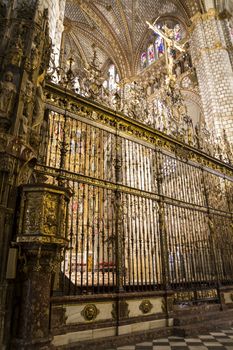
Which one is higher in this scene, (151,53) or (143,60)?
(151,53)

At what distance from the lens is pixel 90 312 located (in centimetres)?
A: 432

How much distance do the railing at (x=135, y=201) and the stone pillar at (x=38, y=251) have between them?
75 centimetres

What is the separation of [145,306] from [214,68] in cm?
1111

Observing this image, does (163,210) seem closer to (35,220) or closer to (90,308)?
(90,308)

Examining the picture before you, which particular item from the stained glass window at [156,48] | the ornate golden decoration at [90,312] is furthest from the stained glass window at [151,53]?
the ornate golden decoration at [90,312]

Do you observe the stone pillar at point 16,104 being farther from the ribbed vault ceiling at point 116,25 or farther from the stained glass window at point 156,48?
the stained glass window at point 156,48

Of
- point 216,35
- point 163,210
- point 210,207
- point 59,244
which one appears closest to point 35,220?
point 59,244

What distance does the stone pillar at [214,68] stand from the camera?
11.4 m

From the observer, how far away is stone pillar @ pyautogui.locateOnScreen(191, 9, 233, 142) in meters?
11.4

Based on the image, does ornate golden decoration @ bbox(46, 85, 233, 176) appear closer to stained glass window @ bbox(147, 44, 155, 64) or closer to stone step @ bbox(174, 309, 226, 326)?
stone step @ bbox(174, 309, 226, 326)

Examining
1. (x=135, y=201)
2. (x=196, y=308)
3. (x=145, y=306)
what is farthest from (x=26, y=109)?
(x=196, y=308)

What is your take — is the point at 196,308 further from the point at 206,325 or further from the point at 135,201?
the point at 135,201

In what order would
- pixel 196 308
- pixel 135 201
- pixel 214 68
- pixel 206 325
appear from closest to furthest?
pixel 206 325 → pixel 135 201 → pixel 196 308 → pixel 214 68

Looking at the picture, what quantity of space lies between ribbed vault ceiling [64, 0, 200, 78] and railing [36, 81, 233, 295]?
1285 cm
